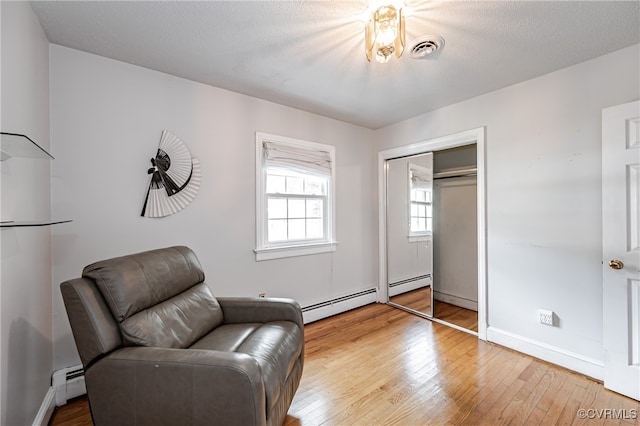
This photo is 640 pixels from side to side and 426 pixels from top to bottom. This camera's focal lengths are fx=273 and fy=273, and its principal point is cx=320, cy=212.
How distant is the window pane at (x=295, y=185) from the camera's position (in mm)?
3070

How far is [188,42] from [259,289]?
2140 mm

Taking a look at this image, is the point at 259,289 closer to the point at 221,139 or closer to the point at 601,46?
the point at 221,139

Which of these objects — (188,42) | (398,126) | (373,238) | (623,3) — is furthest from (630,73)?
(188,42)

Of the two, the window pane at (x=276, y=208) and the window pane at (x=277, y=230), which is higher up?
the window pane at (x=276, y=208)

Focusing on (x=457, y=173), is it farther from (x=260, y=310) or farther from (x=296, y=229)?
(x=260, y=310)

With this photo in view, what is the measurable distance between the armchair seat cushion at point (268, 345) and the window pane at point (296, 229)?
134 cm

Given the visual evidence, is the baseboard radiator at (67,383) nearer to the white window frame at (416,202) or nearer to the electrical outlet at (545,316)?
the white window frame at (416,202)

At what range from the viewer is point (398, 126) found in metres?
3.48

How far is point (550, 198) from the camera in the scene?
2260 millimetres

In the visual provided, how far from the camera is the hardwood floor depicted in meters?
1.66

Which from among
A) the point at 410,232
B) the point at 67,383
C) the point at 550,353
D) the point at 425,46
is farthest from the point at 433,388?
the point at 67,383

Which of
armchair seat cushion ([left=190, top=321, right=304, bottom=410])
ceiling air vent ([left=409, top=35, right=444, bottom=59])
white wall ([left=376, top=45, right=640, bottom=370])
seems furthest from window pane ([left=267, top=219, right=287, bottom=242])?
white wall ([left=376, top=45, right=640, bottom=370])

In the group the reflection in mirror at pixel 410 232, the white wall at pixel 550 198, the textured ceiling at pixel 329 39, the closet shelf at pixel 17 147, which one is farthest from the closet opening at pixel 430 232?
the closet shelf at pixel 17 147

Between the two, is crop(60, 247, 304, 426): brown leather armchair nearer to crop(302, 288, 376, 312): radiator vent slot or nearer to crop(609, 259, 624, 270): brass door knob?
crop(302, 288, 376, 312): radiator vent slot
